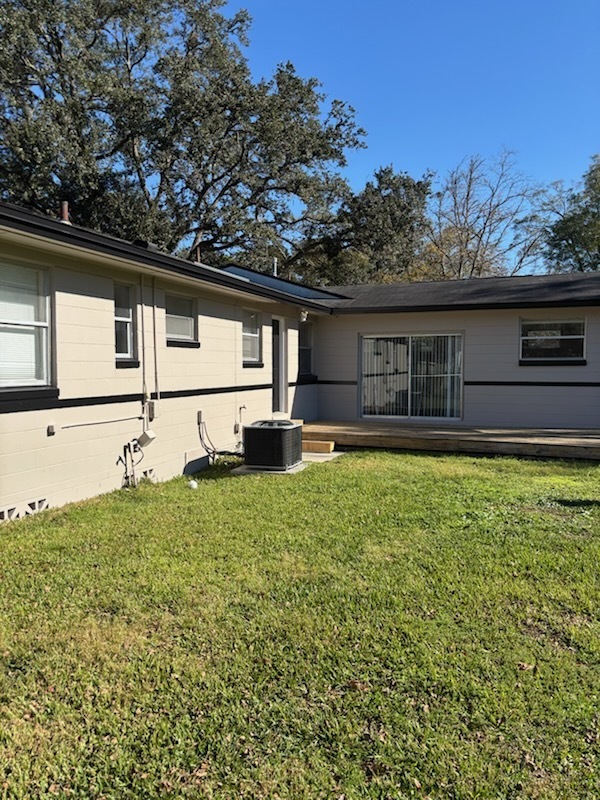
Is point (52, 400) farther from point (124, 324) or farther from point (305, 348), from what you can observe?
point (305, 348)

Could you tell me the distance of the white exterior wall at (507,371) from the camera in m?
11.1

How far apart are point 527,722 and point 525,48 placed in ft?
60.0

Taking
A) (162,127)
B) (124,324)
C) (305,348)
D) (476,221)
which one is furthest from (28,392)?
(476,221)

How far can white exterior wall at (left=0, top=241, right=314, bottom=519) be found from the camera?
577cm

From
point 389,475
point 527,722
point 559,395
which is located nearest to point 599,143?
point 559,395

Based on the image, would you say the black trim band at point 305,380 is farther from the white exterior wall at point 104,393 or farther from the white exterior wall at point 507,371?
the white exterior wall at point 104,393

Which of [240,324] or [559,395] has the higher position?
[240,324]

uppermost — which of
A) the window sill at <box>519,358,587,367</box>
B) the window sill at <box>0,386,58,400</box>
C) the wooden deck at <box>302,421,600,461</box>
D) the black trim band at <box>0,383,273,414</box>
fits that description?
the window sill at <box>519,358,587,367</box>

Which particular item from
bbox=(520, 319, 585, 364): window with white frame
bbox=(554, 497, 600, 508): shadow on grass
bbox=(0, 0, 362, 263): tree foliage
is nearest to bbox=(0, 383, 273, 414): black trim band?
bbox=(554, 497, 600, 508): shadow on grass

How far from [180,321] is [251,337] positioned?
7.65 ft

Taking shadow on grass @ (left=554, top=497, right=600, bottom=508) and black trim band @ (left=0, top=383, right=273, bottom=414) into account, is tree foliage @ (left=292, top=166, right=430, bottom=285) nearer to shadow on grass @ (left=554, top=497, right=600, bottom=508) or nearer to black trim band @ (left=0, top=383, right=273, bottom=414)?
black trim band @ (left=0, top=383, right=273, bottom=414)

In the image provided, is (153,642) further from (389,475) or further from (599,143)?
(599,143)

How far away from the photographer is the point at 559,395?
37.0 feet

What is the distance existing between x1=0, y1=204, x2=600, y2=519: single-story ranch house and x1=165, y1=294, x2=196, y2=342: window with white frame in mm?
32
